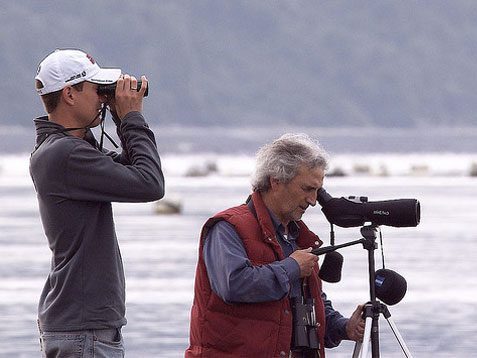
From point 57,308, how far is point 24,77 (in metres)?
172

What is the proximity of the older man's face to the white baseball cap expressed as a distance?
2.36 feet

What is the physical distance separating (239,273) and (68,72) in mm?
815

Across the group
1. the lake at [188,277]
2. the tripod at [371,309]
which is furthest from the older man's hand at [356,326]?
the lake at [188,277]

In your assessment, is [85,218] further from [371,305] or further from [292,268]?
[371,305]

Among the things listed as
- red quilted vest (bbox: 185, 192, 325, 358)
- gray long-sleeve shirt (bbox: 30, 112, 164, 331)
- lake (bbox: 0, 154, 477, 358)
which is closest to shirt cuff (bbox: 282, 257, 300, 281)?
red quilted vest (bbox: 185, 192, 325, 358)

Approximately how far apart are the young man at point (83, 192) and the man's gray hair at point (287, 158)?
0.56 metres

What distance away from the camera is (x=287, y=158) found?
541cm

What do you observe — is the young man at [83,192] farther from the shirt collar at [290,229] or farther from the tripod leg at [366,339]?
the tripod leg at [366,339]

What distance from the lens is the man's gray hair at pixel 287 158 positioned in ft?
17.7

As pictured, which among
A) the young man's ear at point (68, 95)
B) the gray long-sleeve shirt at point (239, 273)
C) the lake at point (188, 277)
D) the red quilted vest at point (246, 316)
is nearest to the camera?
the young man's ear at point (68, 95)

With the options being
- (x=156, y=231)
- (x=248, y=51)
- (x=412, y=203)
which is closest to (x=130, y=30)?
(x=248, y=51)

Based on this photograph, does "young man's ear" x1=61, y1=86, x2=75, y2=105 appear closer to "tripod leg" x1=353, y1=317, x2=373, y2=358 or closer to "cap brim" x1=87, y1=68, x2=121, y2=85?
"cap brim" x1=87, y1=68, x2=121, y2=85

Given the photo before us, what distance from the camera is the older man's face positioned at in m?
5.37

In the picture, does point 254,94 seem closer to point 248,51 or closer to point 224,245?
point 248,51
